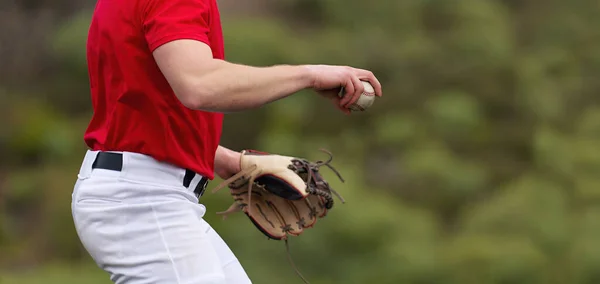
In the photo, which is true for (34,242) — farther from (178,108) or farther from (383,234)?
(178,108)

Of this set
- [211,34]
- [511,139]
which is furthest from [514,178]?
[211,34]

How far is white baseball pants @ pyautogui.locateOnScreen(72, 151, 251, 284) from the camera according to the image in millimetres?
1871

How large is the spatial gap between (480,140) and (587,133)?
899mm

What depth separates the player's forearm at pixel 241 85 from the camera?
5.71ft

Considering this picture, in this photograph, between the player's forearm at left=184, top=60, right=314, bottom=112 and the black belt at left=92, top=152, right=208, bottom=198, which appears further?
the black belt at left=92, top=152, right=208, bottom=198

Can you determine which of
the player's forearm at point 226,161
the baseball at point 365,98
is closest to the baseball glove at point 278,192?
the player's forearm at point 226,161

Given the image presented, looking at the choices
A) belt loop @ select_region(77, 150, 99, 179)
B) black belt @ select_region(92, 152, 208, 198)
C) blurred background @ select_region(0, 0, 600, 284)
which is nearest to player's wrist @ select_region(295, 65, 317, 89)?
black belt @ select_region(92, 152, 208, 198)

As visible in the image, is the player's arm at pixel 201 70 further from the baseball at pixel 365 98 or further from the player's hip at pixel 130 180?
the player's hip at pixel 130 180

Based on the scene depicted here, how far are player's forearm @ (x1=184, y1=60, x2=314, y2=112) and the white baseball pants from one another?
235 mm

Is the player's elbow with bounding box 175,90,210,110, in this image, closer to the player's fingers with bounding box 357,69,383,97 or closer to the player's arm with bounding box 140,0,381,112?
the player's arm with bounding box 140,0,381,112

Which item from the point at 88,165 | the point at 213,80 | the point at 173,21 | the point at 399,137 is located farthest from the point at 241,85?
the point at 399,137

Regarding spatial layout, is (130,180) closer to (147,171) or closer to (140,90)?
(147,171)

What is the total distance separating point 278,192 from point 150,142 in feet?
1.94

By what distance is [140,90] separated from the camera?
1.87 meters
